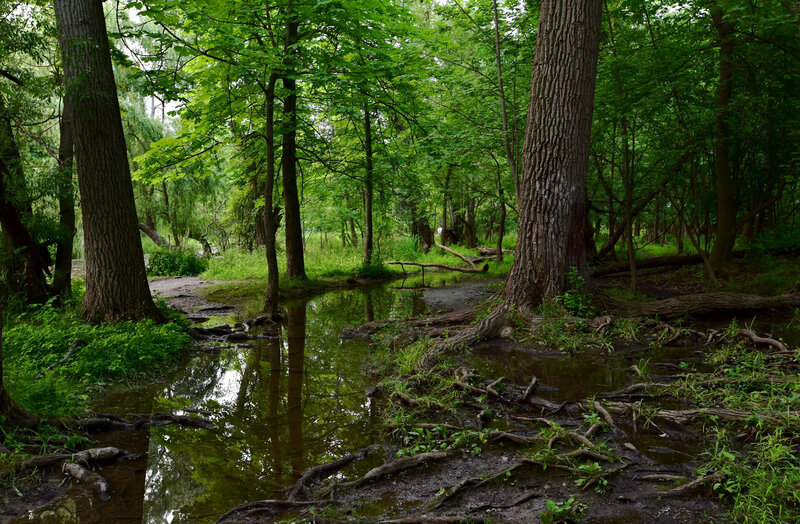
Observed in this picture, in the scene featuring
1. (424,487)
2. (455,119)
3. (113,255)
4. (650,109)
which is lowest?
(424,487)

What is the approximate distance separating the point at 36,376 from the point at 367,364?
3.75 m

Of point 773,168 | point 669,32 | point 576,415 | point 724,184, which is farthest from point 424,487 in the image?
point 773,168

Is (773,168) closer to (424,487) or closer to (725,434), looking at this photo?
(725,434)

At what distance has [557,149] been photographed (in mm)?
6992

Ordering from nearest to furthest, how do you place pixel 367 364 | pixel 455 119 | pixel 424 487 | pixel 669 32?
pixel 424 487 → pixel 367 364 → pixel 669 32 → pixel 455 119

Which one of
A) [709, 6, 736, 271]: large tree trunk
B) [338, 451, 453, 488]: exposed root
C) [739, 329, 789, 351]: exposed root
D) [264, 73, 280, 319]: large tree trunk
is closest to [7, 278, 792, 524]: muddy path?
[338, 451, 453, 488]: exposed root

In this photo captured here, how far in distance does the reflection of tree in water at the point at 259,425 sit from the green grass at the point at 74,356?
59 cm

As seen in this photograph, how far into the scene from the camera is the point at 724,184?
10.3m

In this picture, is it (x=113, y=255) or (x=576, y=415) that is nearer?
(x=576, y=415)

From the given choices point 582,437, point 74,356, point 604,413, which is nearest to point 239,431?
point 74,356

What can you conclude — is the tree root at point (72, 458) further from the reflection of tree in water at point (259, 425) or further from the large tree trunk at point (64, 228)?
the large tree trunk at point (64, 228)

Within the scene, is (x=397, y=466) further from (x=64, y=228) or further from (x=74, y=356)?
(x=64, y=228)

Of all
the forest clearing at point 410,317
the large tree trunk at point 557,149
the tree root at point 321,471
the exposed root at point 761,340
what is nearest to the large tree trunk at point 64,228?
the forest clearing at point 410,317

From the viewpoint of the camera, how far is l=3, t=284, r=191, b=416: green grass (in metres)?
4.52
